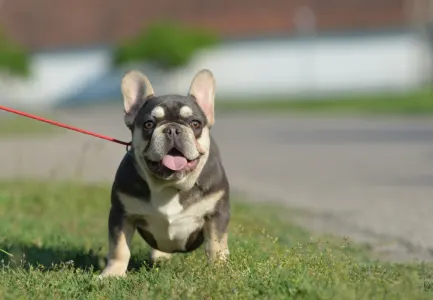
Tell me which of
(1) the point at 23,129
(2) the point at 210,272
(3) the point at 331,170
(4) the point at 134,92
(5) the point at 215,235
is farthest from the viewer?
(1) the point at 23,129

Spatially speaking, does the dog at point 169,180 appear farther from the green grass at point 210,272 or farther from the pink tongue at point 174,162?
the green grass at point 210,272

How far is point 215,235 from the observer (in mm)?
5734

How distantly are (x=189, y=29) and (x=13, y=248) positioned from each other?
180ft

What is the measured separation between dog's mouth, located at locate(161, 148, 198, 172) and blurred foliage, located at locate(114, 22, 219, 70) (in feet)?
171

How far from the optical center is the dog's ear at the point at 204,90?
19.4 ft

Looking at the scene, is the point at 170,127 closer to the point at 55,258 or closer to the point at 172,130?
the point at 172,130

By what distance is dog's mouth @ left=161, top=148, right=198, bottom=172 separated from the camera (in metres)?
5.38

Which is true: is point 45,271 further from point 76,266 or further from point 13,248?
point 13,248

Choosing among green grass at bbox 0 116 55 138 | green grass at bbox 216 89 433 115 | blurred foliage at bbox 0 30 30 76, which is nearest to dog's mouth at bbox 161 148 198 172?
green grass at bbox 0 116 55 138

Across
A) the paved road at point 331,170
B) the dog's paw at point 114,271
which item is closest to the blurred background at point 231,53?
the paved road at point 331,170

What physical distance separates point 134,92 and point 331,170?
8.67 meters

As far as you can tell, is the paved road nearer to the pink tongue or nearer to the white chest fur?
the white chest fur

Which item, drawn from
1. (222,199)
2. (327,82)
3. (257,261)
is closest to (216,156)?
(222,199)

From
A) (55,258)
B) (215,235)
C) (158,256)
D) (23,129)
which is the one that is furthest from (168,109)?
(23,129)
